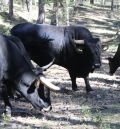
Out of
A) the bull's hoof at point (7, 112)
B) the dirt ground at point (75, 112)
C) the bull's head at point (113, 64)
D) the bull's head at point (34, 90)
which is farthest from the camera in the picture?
the bull's head at point (113, 64)

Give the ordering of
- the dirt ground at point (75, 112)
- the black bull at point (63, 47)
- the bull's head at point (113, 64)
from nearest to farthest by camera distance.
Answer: the dirt ground at point (75, 112) → the black bull at point (63, 47) → the bull's head at point (113, 64)

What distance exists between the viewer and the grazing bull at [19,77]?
10438 mm

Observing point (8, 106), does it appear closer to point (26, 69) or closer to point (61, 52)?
point (26, 69)

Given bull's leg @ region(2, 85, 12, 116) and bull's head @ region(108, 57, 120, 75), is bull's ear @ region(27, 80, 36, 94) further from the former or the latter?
bull's head @ region(108, 57, 120, 75)

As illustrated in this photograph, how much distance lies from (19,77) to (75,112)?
1909mm

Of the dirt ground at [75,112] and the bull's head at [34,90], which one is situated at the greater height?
the bull's head at [34,90]

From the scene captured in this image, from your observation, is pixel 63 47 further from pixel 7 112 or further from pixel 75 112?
pixel 7 112

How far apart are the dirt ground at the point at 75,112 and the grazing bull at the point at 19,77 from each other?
0.45 meters

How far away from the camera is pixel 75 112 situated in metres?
11.6

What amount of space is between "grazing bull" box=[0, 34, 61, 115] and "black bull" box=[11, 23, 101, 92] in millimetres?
3376

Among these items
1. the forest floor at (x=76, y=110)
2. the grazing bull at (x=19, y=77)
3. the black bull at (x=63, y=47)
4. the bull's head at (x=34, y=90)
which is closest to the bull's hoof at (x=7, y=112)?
the grazing bull at (x=19, y=77)

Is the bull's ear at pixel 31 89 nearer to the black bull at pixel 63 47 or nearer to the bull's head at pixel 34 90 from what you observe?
the bull's head at pixel 34 90

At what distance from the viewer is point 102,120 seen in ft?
33.4

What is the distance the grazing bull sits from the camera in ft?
34.2
